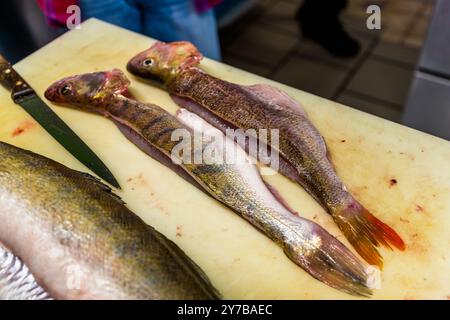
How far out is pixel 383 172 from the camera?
975mm

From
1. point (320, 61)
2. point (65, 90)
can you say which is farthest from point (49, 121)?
point (320, 61)

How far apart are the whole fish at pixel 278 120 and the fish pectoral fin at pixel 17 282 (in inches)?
19.5

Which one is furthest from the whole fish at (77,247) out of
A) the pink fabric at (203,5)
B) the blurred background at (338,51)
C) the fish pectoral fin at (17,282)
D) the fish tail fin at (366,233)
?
the blurred background at (338,51)

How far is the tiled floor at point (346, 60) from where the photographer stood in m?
2.23

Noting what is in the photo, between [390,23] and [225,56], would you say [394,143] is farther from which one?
[390,23]

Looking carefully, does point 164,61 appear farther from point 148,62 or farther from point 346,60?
point 346,60

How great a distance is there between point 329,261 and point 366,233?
94 mm

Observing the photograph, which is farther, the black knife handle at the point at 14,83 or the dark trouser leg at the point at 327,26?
the dark trouser leg at the point at 327,26

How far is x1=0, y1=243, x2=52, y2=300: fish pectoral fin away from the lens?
791 millimetres

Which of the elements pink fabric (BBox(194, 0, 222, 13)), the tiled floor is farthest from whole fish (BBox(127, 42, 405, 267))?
the tiled floor

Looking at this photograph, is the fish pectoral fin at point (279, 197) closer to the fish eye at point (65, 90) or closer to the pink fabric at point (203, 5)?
the fish eye at point (65, 90)

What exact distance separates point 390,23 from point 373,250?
6.86 ft

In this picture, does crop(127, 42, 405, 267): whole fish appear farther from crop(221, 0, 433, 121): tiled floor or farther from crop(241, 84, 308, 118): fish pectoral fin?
crop(221, 0, 433, 121): tiled floor

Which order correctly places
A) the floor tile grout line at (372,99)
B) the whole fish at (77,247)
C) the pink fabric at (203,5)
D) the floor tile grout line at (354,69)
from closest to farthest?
the whole fish at (77,247) → the pink fabric at (203,5) → the floor tile grout line at (372,99) → the floor tile grout line at (354,69)
